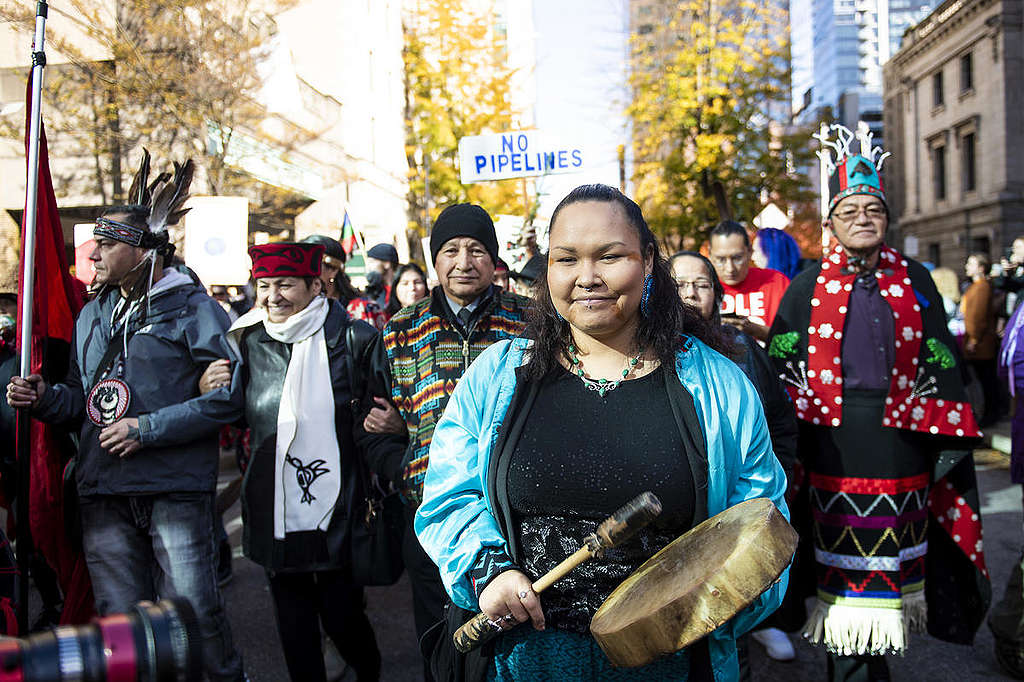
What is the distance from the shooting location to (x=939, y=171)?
39.8 meters

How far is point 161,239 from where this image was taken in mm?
3551

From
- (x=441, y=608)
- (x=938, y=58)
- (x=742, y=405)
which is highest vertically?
(x=938, y=58)

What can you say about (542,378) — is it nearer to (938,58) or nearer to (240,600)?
(240,600)

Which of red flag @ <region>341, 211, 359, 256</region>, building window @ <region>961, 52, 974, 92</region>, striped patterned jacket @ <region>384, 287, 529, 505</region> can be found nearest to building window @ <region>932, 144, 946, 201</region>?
building window @ <region>961, 52, 974, 92</region>

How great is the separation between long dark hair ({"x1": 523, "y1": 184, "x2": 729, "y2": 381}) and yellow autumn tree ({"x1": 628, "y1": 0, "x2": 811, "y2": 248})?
16089 millimetres

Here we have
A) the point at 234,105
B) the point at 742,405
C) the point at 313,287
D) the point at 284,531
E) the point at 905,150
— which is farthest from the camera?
the point at 905,150

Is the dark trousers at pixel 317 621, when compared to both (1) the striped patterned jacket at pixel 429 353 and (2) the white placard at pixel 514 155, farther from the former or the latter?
(2) the white placard at pixel 514 155

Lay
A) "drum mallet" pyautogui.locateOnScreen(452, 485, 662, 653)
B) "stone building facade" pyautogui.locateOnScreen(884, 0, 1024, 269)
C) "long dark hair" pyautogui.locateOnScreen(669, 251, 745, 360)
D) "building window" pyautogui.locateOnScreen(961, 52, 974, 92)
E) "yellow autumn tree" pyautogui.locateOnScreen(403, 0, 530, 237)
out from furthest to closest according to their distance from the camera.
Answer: "building window" pyautogui.locateOnScreen(961, 52, 974, 92), "stone building facade" pyautogui.locateOnScreen(884, 0, 1024, 269), "yellow autumn tree" pyautogui.locateOnScreen(403, 0, 530, 237), "long dark hair" pyautogui.locateOnScreen(669, 251, 745, 360), "drum mallet" pyautogui.locateOnScreen(452, 485, 662, 653)

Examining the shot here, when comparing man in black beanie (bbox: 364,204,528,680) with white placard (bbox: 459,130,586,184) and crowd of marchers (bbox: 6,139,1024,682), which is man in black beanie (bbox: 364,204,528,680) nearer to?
crowd of marchers (bbox: 6,139,1024,682)

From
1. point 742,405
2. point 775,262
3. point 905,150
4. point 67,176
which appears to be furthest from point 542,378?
point 905,150

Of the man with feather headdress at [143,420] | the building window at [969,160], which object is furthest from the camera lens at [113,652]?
the building window at [969,160]

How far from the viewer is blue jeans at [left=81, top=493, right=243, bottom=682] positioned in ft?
10.9

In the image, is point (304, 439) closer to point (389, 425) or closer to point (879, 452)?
point (389, 425)

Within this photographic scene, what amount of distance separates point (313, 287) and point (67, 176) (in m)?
8.81
